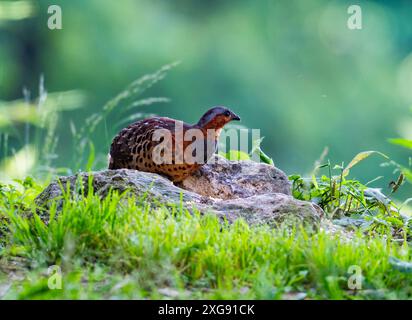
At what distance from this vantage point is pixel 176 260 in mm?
3676

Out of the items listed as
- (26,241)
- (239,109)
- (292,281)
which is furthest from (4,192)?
(239,109)

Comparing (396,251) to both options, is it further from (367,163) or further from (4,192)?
(367,163)

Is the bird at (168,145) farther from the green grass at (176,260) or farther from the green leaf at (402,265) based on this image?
the green leaf at (402,265)

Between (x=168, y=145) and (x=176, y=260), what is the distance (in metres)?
1.55

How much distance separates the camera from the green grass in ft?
11.4

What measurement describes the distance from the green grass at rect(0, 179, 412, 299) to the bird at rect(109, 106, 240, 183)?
102 cm

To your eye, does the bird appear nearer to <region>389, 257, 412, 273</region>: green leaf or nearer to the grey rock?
the grey rock

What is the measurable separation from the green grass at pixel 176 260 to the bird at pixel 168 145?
102 cm

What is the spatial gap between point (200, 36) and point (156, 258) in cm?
1049

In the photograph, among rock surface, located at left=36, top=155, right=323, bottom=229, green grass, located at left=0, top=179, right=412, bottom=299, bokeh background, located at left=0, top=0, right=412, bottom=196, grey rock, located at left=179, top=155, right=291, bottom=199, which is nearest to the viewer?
green grass, located at left=0, top=179, right=412, bottom=299

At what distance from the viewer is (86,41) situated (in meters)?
12.9

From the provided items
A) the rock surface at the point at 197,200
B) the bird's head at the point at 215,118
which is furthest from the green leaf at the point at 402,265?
the bird's head at the point at 215,118

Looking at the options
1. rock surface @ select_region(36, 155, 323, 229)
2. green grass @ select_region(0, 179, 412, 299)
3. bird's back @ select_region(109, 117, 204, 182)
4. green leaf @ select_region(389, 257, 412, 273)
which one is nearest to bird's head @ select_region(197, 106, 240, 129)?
bird's back @ select_region(109, 117, 204, 182)
